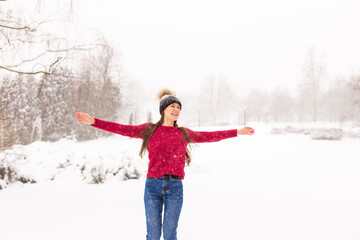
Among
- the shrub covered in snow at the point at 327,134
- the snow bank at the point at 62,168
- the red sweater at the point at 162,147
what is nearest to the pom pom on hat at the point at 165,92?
the red sweater at the point at 162,147

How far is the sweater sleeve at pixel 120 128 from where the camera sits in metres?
2.27

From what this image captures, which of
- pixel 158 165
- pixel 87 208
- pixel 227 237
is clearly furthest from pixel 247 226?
pixel 87 208

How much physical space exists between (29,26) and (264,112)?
180ft

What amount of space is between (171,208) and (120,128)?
0.92 m

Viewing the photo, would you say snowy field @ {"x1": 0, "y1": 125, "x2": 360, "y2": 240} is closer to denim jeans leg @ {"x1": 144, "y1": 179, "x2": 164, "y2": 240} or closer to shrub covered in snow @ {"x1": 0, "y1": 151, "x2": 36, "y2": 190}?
shrub covered in snow @ {"x1": 0, "y1": 151, "x2": 36, "y2": 190}

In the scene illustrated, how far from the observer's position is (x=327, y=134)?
16.1 metres

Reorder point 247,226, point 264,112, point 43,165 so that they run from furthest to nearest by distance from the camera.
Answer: point 264,112
point 43,165
point 247,226

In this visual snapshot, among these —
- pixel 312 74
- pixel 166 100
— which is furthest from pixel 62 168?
pixel 312 74

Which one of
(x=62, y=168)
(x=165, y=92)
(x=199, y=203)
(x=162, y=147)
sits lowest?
(x=199, y=203)

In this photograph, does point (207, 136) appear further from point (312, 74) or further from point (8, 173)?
point (312, 74)

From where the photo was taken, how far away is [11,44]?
4438 millimetres

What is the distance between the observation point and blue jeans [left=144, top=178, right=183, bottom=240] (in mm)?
2115

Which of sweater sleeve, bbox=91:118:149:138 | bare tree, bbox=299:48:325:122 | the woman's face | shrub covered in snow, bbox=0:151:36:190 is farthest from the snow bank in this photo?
bare tree, bbox=299:48:325:122

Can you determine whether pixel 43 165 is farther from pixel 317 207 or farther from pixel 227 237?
pixel 317 207
